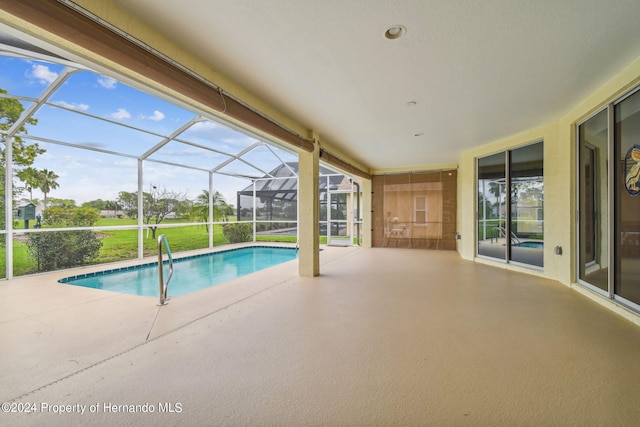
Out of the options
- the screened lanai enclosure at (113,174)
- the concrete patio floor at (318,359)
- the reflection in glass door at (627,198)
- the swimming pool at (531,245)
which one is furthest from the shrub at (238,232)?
the reflection in glass door at (627,198)

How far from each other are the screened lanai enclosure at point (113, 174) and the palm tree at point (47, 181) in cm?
2

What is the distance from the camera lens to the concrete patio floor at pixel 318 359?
5.06ft

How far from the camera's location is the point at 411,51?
254 cm

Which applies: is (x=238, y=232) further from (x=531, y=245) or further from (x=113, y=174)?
(x=531, y=245)

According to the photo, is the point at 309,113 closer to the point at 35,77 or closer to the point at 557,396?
the point at 557,396

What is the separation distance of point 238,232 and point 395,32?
9616mm

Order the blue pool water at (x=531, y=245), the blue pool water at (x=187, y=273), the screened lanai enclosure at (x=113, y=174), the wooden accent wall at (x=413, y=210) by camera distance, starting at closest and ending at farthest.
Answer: the screened lanai enclosure at (x=113, y=174), the blue pool water at (x=187, y=273), the blue pool water at (x=531, y=245), the wooden accent wall at (x=413, y=210)

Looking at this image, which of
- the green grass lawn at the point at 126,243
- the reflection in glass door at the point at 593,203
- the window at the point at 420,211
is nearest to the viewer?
the reflection in glass door at the point at 593,203

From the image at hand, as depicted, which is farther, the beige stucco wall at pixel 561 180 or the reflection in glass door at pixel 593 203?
the beige stucco wall at pixel 561 180

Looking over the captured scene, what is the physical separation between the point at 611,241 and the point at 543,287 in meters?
1.28

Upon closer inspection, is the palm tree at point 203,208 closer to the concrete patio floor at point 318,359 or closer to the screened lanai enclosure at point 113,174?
the screened lanai enclosure at point 113,174

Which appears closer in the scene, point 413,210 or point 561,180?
point 561,180

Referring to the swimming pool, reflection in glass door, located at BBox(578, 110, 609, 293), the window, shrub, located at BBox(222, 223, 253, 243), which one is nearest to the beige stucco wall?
reflection in glass door, located at BBox(578, 110, 609, 293)

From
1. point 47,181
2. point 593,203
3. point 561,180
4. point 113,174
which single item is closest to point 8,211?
point 47,181
